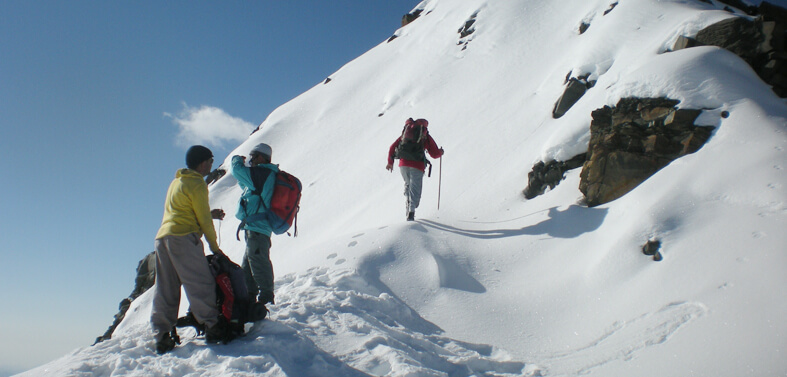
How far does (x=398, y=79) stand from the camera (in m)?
25.4

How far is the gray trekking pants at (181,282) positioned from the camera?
11.5 feet

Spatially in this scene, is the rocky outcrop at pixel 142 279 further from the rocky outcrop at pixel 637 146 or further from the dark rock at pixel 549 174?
the rocky outcrop at pixel 637 146

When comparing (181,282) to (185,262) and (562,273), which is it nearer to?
(185,262)

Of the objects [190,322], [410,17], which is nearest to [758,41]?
[190,322]

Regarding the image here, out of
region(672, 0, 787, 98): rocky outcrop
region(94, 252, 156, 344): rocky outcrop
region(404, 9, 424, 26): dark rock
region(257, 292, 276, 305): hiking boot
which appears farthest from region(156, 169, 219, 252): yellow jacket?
region(404, 9, 424, 26): dark rock

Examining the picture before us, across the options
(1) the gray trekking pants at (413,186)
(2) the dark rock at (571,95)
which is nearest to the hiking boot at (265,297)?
(1) the gray trekking pants at (413,186)

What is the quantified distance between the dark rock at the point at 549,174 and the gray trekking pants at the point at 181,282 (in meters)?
5.34

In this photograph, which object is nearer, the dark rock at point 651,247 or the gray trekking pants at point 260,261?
the gray trekking pants at point 260,261

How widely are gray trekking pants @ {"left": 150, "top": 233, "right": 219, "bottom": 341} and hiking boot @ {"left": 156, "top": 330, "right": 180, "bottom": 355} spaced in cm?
4

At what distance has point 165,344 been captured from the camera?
3432 millimetres

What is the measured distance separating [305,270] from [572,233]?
347 centimetres

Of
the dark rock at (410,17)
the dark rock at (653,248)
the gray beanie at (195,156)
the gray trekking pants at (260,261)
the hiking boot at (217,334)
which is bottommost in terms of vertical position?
the dark rock at (653,248)

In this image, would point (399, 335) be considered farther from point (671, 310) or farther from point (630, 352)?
point (671, 310)

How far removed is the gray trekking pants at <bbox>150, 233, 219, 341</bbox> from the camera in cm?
352
